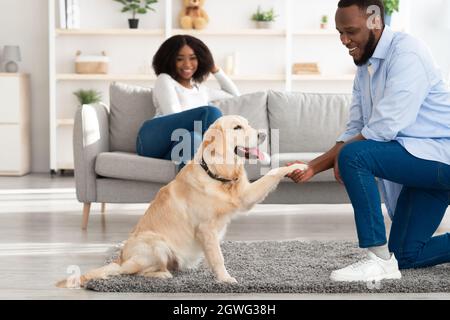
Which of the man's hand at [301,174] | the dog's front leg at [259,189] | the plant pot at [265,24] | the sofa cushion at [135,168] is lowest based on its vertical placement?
the sofa cushion at [135,168]

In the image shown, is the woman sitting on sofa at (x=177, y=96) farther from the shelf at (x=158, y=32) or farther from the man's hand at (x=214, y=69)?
the shelf at (x=158, y=32)

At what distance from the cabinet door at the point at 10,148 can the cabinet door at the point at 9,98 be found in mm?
88

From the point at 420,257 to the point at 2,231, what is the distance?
7.33 ft

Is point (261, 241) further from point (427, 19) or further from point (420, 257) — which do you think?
point (427, 19)

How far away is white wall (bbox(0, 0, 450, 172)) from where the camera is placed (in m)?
7.29

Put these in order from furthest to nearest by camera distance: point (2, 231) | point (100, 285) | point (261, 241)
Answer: point (2, 231)
point (261, 241)
point (100, 285)

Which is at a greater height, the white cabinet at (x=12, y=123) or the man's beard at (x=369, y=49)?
the man's beard at (x=369, y=49)

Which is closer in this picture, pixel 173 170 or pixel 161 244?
pixel 161 244

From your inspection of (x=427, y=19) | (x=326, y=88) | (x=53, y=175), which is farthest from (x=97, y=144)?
(x=427, y=19)

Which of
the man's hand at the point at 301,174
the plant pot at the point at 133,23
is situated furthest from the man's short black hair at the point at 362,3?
the plant pot at the point at 133,23

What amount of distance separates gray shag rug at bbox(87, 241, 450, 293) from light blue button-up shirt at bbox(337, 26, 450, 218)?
1.50 feet

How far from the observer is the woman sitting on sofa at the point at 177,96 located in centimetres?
414

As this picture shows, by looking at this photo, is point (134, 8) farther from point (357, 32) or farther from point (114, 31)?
point (357, 32)

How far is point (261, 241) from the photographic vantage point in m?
3.75
